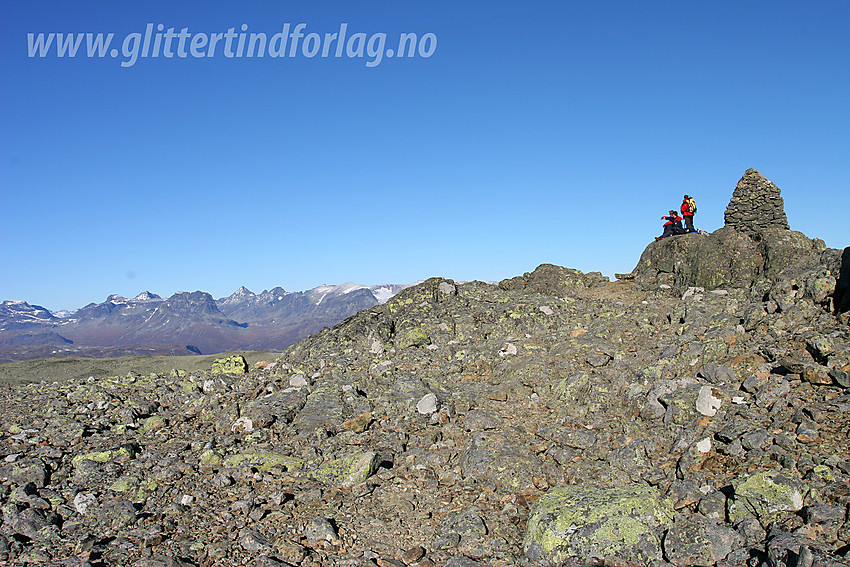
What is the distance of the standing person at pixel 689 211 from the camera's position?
20.1m

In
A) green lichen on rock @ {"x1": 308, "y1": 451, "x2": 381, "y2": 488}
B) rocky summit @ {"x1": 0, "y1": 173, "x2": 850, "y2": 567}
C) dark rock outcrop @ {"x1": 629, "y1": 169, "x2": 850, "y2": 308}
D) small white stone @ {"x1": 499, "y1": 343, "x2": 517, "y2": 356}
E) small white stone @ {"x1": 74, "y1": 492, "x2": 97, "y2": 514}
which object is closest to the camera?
rocky summit @ {"x1": 0, "y1": 173, "x2": 850, "y2": 567}

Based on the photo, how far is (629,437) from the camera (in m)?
9.95

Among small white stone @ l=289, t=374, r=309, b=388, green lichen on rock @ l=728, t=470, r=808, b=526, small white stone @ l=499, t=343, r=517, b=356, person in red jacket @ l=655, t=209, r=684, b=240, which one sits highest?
person in red jacket @ l=655, t=209, r=684, b=240

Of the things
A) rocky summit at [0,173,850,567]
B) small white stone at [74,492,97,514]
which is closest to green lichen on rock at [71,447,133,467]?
rocky summit at [0,173,850,567]

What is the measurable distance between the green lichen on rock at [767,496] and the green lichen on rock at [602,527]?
929 millimetres

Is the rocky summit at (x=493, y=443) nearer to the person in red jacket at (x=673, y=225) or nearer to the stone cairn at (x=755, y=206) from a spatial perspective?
the stone cairn at (x=755, y=206)

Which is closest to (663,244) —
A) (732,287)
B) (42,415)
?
(732,287)

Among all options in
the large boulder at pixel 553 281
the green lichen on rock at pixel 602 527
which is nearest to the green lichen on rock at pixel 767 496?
the green lichen on rock at pixel 602 527

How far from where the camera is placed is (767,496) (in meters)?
7.28

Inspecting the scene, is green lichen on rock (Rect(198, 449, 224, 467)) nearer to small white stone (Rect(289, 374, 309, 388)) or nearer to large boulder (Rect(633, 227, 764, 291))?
small white stone (Rect(289, 374, 309, 388))

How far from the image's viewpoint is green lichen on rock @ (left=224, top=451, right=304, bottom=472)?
1027 centimetres

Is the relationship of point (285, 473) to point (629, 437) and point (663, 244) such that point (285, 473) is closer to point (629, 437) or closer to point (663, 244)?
point (629, 437)

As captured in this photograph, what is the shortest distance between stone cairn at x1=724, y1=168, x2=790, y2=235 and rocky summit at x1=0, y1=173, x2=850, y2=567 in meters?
1.82

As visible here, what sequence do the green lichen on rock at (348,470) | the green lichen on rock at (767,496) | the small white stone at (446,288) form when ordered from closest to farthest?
the green lichen on rock at (767,496) < the green lichen on rock at (348,470) < the small white stone at (446,288)
